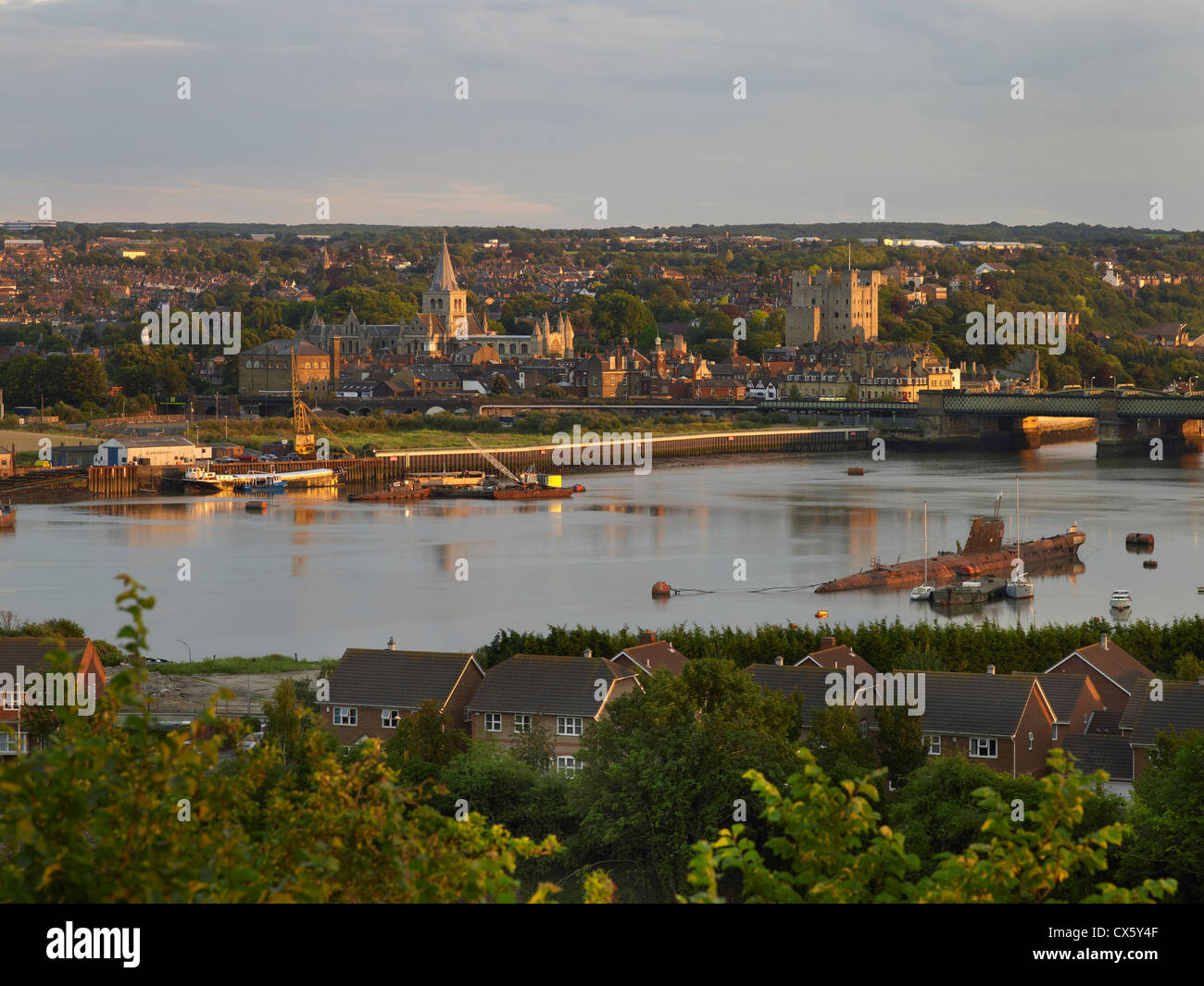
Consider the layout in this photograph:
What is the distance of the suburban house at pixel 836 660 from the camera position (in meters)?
13.5

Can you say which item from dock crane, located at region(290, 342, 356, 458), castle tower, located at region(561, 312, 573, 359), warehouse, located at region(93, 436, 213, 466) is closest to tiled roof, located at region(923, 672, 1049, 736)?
warehouse, located at region(93, 436, 213, 466)

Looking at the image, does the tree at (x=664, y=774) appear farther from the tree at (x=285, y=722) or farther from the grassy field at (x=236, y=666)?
the grassy field at (x=236, y=666)

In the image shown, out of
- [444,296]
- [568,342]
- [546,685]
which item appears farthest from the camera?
[444,296]

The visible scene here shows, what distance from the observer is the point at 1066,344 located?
7862cm

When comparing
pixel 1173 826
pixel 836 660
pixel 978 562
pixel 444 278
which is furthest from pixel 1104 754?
pixel 444 278

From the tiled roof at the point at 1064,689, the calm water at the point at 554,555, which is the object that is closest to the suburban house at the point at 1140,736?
the tiled roof at the point at 1064,689

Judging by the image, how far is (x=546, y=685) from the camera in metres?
12.3

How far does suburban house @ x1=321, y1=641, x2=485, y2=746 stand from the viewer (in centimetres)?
1235

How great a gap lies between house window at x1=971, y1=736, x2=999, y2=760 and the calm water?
766cm

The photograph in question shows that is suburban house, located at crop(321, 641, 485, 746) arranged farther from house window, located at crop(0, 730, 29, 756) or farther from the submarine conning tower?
the submarine conning tower

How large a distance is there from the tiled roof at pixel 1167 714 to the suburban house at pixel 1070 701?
328mm

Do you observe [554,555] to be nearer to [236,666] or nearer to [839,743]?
[236,666]

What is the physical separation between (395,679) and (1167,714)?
219 inches
